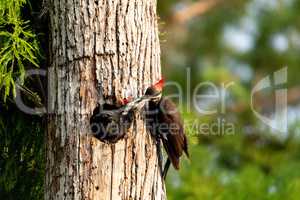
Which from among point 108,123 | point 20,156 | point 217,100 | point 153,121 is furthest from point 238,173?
point 108,123

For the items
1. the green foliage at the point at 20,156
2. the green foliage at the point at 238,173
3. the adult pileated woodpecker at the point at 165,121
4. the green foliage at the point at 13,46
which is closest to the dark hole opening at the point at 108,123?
the adult pileated woodpecker at the point at 165,121

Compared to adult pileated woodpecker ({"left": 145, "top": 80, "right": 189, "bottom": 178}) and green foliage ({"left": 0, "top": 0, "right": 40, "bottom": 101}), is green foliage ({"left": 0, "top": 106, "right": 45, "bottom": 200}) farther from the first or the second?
adult pileated woodpecker ({"left": 145, "top": 80, "right": 189, "bottom": 178})

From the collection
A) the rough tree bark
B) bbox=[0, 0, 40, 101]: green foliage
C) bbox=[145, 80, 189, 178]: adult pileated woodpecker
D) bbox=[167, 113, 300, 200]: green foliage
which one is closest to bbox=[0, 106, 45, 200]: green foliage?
bbox=[0, 0, 40, 101]: green foliage

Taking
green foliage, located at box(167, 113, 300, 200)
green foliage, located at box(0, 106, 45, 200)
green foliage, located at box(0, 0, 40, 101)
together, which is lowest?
green foliage, located at box(167, 113, 300, 200)

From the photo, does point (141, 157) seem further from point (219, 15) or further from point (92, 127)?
point (219, 15)

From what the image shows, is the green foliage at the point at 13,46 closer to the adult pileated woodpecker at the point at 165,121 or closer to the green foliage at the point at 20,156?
the green foliage at the point at 20,156

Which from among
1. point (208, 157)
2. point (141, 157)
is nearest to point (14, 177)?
point (141, 157)

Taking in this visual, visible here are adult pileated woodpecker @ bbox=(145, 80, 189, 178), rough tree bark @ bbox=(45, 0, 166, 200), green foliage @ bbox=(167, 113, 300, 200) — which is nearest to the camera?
rough tree bark @ bbox=(45, 0, 166, 200)
